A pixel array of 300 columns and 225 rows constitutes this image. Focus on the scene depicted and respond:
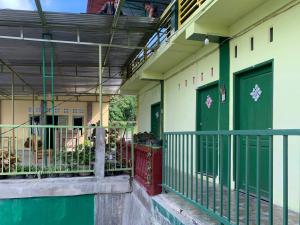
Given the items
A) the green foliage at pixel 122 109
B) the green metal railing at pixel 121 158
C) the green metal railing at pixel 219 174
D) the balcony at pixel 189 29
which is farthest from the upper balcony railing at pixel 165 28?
the green foliage at pixel 122 109

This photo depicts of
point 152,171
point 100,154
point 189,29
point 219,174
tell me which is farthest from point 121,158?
point 219,174

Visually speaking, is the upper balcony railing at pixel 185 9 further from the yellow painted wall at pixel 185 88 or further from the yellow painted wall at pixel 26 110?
the yellow painted wall at pixel 26 110

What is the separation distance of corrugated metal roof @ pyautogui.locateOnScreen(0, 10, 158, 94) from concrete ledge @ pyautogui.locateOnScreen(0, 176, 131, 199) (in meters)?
3.28

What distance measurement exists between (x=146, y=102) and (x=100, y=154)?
19.6 feet

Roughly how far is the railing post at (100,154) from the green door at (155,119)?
408cm

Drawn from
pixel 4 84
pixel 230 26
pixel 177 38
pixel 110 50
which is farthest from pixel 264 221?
pixel 4 84

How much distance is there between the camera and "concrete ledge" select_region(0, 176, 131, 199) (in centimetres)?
716

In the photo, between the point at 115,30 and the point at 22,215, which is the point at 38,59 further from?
the point at 22,215

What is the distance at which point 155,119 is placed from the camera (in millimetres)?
12273

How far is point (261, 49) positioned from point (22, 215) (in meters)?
5.43

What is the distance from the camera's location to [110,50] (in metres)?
9.94

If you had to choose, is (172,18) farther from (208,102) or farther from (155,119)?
(155,119)

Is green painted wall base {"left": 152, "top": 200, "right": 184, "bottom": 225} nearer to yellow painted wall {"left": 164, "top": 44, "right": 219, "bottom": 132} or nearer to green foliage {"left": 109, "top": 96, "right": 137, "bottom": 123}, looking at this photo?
yellow painted wall {"left": 164, "top": 44, "right": 219, "bottom": 132}

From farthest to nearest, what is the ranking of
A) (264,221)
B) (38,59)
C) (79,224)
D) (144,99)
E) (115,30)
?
(144,99) < (38,59) < (115,30) < (79,224) < (264,221)
